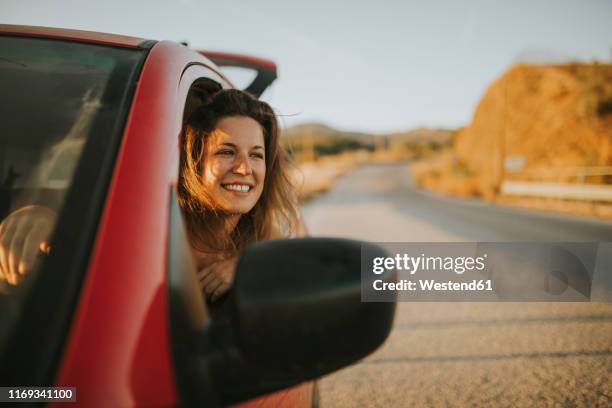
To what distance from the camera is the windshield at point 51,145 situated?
0.71m

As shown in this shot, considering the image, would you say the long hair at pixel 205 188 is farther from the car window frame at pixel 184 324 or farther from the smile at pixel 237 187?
the car window frame at pixel 184 324

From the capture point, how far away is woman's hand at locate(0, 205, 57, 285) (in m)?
0.81

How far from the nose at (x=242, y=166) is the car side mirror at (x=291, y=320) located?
0.93 m

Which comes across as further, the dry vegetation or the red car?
the dry vegetation

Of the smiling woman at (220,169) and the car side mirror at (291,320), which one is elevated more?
the smiling woman at (220,169)

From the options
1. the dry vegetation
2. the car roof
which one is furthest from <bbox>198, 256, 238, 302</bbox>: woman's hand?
the dry vegetation

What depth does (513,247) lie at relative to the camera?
723 cm

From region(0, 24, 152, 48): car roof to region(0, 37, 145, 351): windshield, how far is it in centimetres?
3

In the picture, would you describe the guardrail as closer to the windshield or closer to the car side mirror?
the car side mirror

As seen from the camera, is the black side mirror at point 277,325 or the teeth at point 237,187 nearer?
the black side mirror at point 277,325

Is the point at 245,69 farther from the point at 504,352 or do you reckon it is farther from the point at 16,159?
the point at 504,352
